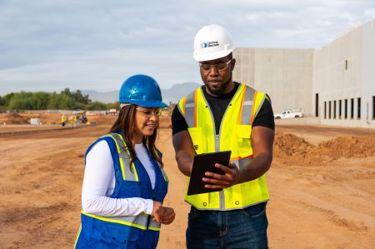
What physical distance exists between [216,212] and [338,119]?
55233 mm

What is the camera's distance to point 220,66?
3150 millimetres

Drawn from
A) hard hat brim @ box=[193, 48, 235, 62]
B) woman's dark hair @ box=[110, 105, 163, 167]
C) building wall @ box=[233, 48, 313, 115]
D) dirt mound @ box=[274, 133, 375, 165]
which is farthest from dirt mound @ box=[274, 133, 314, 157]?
building wall @ box=[233, 48, 313, 115]

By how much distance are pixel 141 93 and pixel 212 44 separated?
50 cm

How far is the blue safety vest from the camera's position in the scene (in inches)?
110

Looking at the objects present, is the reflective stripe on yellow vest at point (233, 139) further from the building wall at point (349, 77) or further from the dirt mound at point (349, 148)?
the building wall at point (349, 77)

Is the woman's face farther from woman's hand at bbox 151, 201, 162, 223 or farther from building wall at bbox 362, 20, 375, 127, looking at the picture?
building wall at bbox 362, 20, 375, 127

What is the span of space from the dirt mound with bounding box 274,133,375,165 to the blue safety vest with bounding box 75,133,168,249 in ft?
58.0

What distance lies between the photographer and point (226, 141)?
314cm

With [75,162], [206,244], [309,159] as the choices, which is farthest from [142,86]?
[309,159]

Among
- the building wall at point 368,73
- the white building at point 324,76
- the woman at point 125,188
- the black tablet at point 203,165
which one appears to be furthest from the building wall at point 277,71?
the black tablet at point 203,165

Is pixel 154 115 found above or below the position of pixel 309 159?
above

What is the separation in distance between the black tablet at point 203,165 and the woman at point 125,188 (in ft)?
0.66

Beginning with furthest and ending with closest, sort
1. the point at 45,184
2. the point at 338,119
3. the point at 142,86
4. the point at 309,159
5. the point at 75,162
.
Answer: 1. the point at 338,119
2. the point at 309,159
3. the point at 75,162
4. the point at 45,184
5. the point at 142,86

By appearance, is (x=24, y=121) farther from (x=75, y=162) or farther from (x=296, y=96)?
(x=75, y=162)
